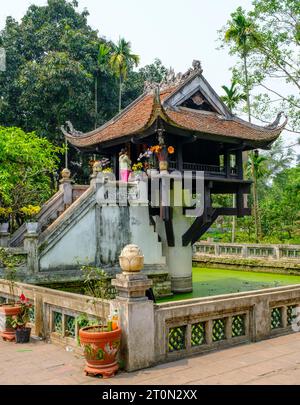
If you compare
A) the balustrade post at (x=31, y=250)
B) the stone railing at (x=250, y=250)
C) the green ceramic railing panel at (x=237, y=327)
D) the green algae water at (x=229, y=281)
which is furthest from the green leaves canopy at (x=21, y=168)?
the stone railing at (x=250, y=250)

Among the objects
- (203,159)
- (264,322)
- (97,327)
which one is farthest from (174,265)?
(97,327)

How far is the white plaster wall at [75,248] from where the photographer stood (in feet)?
37.5

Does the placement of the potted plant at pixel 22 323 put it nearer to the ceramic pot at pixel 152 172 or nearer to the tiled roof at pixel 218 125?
the ceramic pot at pixel 152 172

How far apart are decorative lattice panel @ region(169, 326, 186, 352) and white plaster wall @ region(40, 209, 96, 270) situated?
6018mm

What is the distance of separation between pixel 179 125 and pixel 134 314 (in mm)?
7893

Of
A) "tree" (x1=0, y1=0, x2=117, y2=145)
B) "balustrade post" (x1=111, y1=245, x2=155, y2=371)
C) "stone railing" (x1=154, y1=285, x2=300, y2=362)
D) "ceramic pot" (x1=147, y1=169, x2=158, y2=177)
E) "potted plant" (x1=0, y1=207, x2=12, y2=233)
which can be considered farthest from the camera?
"tree" (x1=0, y1=0, x2=117, y2=145)

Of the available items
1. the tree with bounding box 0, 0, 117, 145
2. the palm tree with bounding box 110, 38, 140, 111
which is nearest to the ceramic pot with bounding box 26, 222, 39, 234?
the tree with bounding box 0, 0, 117, 145

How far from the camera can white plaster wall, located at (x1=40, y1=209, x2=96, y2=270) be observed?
1142 cm

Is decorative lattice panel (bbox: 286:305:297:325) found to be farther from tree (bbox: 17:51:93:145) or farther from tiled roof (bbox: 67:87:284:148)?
tree (bbox: 17:51:93:145)

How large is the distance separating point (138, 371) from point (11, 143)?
21.6ft

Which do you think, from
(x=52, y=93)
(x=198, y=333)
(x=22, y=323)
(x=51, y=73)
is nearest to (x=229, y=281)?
(x=198, y=333)

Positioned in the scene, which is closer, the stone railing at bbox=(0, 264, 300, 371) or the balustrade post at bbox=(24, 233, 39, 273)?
the stone railing at bbox=(0, 264, 300, 371)

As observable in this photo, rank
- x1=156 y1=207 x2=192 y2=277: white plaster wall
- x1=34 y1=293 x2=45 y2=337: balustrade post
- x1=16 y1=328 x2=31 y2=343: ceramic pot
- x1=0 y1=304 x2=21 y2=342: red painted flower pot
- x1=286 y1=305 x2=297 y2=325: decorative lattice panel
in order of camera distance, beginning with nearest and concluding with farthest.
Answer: x1=16 y1=328 x2=31 y2=343: ceramic pot, x1=0 y1=304 x2=21 y2=342: red painted flower pot, x1=34 y1=293 x2=45 y2=337: balustrade post, x1=286 y1=305 x2=297 y2=325: decorative lattice panel, x1=156 y1=207 x2=192 y2=277: white plaster wall

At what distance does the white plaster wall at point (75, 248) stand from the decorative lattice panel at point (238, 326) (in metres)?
5.96
